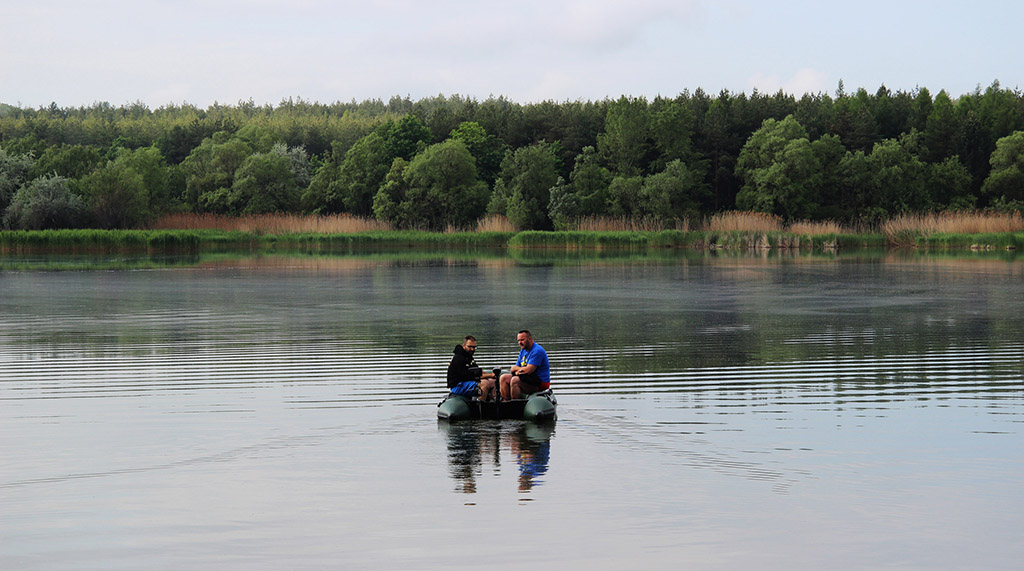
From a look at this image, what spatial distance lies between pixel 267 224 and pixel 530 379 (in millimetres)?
76369

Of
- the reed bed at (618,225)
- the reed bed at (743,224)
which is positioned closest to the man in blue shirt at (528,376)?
the reed bed at (743,224)

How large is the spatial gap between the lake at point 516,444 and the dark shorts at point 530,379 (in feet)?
2.00

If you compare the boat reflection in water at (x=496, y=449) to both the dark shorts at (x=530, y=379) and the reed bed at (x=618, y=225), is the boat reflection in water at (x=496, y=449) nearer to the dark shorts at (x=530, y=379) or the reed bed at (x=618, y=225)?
the dark shorts at (x=530, y=379)

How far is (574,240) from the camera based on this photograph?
86000mm

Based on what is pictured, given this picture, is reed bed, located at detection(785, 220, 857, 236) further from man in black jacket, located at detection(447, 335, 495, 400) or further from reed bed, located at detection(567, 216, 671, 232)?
man in black jacket, located at detection(447, 335, 495, 400)

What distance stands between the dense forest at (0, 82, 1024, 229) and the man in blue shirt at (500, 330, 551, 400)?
73.7 m

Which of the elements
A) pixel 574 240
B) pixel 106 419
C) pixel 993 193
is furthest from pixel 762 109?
pixel 106 419

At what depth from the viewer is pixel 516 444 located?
46.9 feet

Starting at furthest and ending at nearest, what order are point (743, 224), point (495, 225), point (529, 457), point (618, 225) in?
point (495, 225), point (618, 225), point (743, 224), point (529, 457)

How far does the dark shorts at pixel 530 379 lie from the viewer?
15875 millimetres

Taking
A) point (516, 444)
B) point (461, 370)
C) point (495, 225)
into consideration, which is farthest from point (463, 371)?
point (495, 225)

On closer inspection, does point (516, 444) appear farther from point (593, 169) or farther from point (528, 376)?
point (593, 169)

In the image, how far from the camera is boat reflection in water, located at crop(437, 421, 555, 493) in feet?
40.7

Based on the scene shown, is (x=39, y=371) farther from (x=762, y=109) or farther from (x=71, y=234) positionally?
(x=762, y=109)
